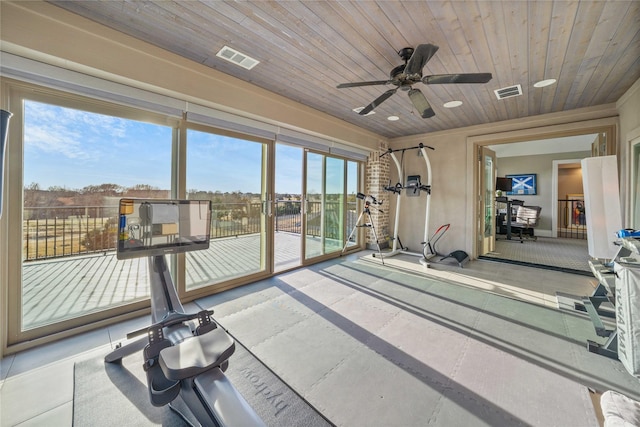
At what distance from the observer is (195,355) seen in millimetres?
1265

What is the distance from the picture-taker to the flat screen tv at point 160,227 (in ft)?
5.58

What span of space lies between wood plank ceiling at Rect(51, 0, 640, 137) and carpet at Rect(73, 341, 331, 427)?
2.66 meters

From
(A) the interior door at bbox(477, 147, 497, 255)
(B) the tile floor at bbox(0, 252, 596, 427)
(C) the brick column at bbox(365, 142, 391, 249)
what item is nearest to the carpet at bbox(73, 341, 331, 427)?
(B) the tile floor at bbox(0, 252, 596, 427)

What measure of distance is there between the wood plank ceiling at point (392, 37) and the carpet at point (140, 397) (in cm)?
266

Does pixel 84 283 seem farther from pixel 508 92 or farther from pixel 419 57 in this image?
pixel 508 92

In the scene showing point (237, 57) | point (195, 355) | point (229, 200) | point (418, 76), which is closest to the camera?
point (195, 355)

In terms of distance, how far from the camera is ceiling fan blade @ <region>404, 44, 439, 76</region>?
191cm

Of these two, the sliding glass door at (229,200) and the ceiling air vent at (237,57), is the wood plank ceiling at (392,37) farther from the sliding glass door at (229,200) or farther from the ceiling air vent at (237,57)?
the sliding glass door at (229,200)

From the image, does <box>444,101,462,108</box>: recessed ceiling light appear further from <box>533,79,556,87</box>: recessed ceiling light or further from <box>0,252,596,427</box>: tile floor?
<box>0,252,596,427</box>: tile floor

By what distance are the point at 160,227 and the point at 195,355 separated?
0.98 metres

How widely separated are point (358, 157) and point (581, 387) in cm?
450

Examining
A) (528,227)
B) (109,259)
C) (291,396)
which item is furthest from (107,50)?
(528,227)

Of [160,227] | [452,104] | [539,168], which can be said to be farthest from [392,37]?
[539,168]

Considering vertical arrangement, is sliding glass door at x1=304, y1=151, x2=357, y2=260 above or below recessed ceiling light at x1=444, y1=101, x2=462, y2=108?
below
